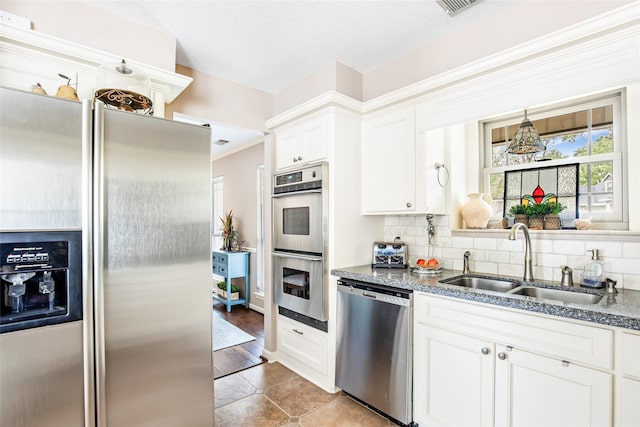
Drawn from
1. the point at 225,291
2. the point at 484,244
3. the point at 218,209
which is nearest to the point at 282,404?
the point at 484,244

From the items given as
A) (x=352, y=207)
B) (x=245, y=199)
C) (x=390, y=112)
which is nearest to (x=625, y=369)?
(x=352, y=207)

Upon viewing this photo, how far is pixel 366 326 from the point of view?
224 centimetres

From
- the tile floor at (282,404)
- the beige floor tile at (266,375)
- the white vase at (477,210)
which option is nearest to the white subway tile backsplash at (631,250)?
the white vase at (477,210)

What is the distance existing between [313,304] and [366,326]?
51 cm

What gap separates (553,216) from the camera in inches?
84.4

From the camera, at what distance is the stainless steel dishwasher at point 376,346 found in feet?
6.65

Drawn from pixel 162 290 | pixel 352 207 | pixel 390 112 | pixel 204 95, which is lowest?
pixel 162 290

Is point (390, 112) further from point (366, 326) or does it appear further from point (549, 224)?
point (366, 326)

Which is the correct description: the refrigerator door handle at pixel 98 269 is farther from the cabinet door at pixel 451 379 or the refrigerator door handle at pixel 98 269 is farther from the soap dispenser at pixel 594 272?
the soap dispenser at pixel 594 272

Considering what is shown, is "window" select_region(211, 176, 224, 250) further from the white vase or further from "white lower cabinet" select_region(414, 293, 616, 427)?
"white lower cabinet" select_region(414, 293, 616, 427)

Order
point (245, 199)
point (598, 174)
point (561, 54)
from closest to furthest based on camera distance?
point (561, 54), point (598, 174), point (245, 199)

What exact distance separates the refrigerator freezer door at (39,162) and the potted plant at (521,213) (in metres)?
2.60

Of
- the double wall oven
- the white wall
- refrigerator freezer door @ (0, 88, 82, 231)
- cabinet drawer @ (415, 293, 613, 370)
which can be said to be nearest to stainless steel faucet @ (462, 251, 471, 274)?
cabinet drawer @ (415, 293, 613, 370)

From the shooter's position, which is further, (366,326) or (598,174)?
(366,326)
